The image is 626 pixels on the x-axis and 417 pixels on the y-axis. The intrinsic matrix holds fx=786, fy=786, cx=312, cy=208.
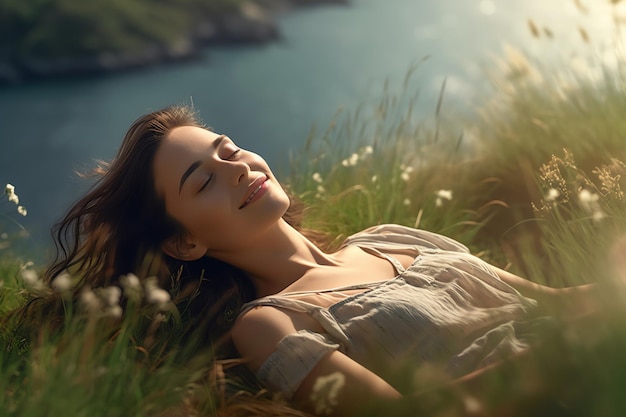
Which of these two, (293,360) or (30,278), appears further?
(293,360)

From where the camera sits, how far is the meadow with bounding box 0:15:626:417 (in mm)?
1718

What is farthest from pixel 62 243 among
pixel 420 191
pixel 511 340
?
pixel 420 191

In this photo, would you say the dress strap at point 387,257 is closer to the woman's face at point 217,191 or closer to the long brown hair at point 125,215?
the woman's face at point 217,191

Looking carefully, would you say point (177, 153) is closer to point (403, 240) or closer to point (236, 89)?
point (403, 240)

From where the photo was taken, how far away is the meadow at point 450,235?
5.64 feet

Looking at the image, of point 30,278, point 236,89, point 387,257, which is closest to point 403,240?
point 387,257

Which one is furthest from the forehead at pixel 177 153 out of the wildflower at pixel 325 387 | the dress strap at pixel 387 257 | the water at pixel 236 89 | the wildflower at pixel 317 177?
the water at pixel 236 89

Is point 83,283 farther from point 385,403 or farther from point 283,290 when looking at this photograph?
point 385,403

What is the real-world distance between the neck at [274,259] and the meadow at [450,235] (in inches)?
12.7

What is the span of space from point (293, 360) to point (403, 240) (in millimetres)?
974

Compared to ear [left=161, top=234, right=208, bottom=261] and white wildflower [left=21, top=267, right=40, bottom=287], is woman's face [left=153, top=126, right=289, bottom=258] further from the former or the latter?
white wildflower [left=21, top=267, right=40, bottom=287]

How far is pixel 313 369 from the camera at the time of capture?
240cm

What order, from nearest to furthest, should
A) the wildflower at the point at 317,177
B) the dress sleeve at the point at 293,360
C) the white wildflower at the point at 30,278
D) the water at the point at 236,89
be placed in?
the white wildflower at the point at 30,278
the dress sleeve at the point at 293,360
the wildflower at the point at 317,177
the water at the point at 236,89

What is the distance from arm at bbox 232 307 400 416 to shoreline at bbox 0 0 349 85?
1784 centimetres
